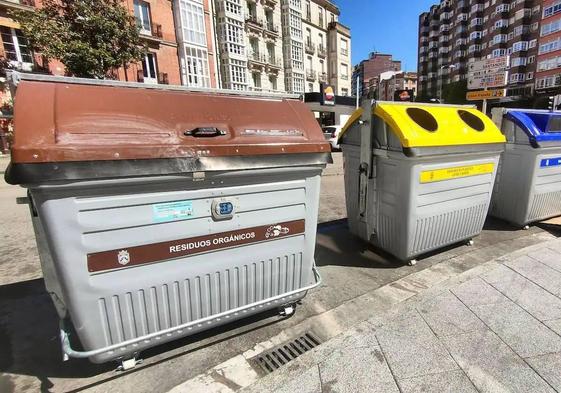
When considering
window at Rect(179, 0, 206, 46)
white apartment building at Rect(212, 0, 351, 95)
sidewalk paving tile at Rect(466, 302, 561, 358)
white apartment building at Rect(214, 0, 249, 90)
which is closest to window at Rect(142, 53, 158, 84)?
window at Rect(179, 0, 206, 46)

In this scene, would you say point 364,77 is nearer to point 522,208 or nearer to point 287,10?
point 287,10

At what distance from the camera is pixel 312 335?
233 cm

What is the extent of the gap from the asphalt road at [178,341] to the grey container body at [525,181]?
258 millimetres

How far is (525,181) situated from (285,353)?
3.99 metres

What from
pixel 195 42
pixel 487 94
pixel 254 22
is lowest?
pixel 487 94

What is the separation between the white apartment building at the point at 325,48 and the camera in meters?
37.8

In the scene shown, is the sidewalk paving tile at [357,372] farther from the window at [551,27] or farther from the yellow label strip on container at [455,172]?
the window at [551,27]

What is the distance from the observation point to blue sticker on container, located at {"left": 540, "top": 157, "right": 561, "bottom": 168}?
4.06 m

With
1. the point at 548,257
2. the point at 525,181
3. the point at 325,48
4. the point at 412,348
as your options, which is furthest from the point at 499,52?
the point at 412,348

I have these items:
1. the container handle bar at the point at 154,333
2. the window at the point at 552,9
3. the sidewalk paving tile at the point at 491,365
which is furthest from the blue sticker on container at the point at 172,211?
the window at the point at 552,9

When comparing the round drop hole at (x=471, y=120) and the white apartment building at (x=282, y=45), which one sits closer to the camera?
the round drop hole at (x=471, y=120)

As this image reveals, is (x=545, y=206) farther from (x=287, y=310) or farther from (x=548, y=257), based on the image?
(x=287, y=310)

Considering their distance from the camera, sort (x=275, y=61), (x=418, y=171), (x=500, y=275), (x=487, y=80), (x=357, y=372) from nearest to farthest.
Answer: (x=357, y=372) < (x=418, y=171) < (x=500, y=275) < (x=487, y=80) < (x=275, y=61)

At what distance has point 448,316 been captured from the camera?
250 cm
